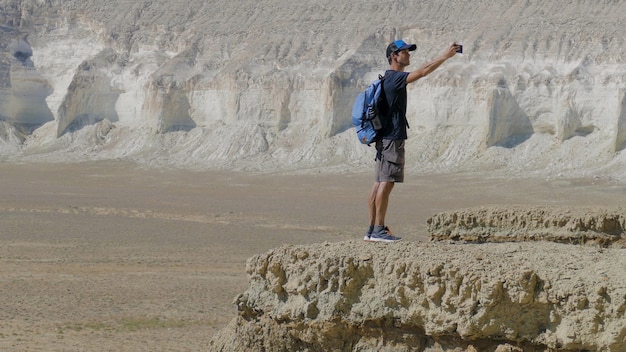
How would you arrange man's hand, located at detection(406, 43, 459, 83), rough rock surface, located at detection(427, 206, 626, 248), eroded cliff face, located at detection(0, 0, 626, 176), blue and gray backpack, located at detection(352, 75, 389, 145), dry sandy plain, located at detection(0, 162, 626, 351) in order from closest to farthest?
man's hand, located at detection(406, 43, 459, 83)
blue and gray backpack, located at detection(352, 75, 389, 145)
rough rock surface, located at detection(427, 206, 626, 248)
dry sandy plain, located at detection(0, 162, 626, 351)
eroded cliff face, located at detection(0, 0, 626, 176)

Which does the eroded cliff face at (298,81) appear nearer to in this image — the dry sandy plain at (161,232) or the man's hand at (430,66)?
the dry sandy plain at (161,232)

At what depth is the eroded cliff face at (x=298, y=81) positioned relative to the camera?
4719 cm

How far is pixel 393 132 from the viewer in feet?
24.1

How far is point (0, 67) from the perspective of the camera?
6669 centimetres

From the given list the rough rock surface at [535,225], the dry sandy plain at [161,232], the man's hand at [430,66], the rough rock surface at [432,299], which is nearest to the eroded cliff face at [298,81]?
the dry sandy plain at [161,232]

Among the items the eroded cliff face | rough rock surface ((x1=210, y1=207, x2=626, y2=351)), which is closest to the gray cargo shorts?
rough rock surface ((x1=210, y1=207, x2=626, y2=351))

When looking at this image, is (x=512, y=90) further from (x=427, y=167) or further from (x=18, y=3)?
(x=18, y=3)

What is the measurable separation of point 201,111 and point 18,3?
18.3 metres

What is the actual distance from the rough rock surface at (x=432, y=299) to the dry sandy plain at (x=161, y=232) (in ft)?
1.26

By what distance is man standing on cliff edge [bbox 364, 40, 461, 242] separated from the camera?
7219mm

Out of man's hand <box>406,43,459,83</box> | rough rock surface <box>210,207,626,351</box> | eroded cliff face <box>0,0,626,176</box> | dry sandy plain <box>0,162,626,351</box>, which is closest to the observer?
rough rock surface <box>210,207,626,351</box>

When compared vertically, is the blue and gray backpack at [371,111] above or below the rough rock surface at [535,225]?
above

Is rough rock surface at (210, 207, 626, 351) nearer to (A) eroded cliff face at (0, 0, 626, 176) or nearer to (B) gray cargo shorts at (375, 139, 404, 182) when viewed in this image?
(B) gray cargo shorts at (375, 139, 404, 182)

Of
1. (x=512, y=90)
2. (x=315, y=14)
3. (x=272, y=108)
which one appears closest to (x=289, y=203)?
(x=512, y=90)
